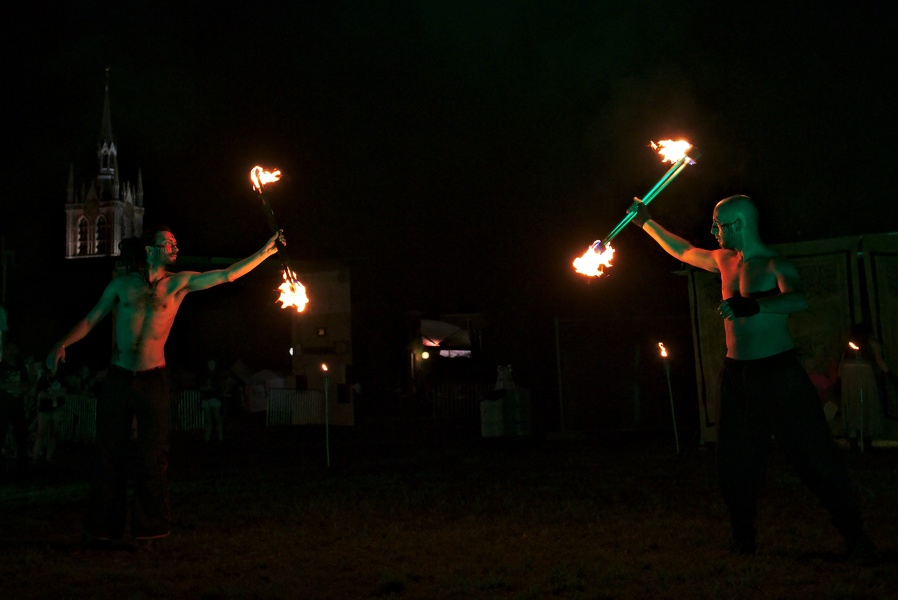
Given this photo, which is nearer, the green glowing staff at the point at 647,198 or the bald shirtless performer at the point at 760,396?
the bald shirtless performer at the point at 760,396

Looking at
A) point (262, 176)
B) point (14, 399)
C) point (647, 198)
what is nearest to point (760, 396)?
point (647, 198)

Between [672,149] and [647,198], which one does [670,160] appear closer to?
[672,149]

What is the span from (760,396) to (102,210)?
14848 centimetres

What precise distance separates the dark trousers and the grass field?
219 millimetres

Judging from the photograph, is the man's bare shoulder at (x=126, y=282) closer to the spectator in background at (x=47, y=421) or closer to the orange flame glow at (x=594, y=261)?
the orange flame glow at (x=594, y=261)

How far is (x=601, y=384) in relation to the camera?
16.9m

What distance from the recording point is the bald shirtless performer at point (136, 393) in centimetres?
630

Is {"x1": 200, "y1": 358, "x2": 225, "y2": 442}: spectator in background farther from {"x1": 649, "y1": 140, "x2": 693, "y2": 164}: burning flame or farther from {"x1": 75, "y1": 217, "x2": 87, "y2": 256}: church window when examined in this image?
{"x1": 75, "y1": 217, "x2": 87, "y2": 256}: church window

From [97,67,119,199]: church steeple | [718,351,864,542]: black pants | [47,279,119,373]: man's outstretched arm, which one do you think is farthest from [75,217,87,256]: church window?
[718,351,864,542]: black pants

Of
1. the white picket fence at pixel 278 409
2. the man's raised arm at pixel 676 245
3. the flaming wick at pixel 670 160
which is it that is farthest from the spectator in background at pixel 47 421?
the man's raised arm at pixel 676 245

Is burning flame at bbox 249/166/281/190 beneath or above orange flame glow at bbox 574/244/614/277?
above

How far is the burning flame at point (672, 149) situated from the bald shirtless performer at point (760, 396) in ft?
2.52

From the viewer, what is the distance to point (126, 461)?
251 inches

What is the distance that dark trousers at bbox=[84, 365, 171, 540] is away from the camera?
20.7 feet
